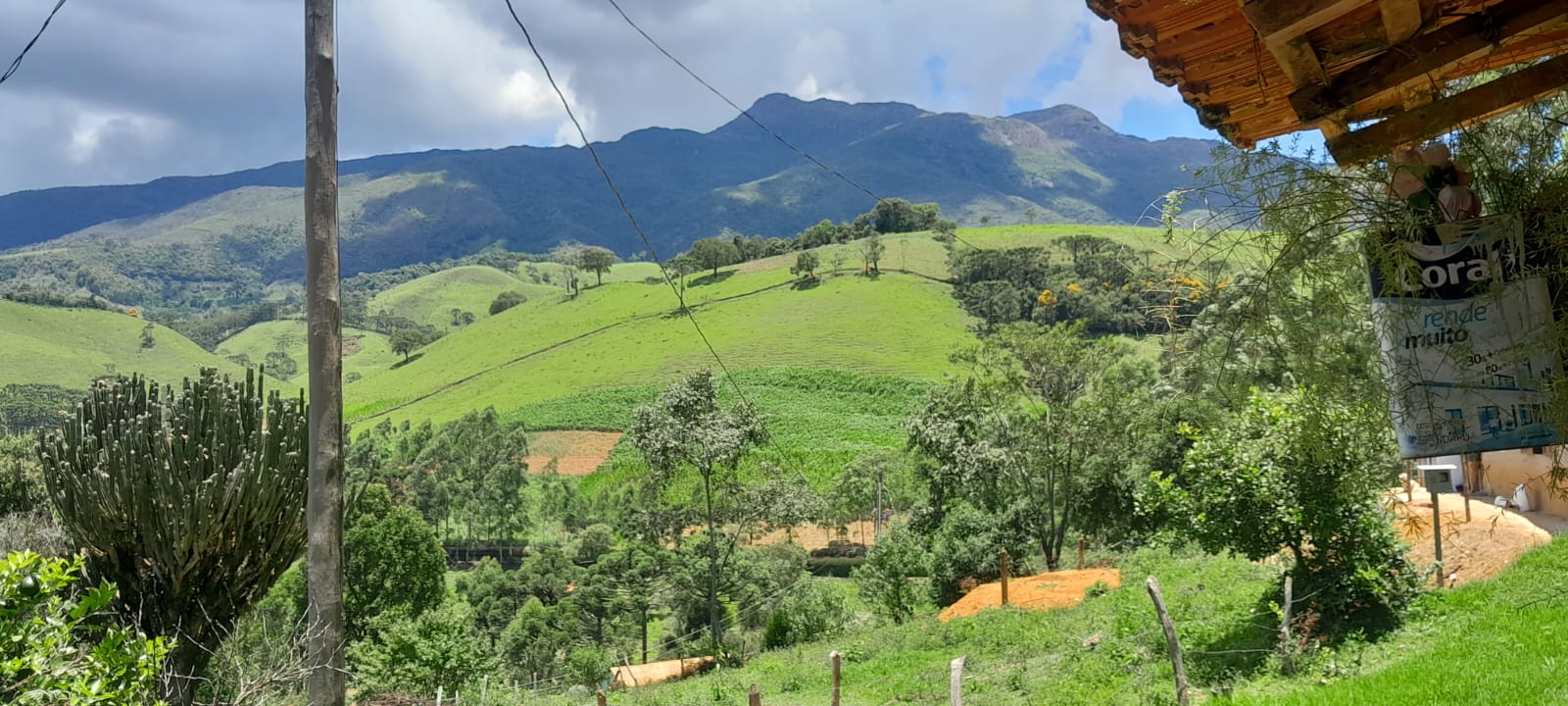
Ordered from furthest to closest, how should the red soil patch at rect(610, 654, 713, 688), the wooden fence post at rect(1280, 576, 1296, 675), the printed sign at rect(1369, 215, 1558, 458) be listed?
the red soil patch at rect(610, 654, 713, 688), the wooden fence post at rect(1280, 576, 1296, 675), the printed sign at rect(1369, 215, 1558, 458)

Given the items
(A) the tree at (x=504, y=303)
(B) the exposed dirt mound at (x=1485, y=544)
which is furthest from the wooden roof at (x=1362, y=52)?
(A) the tree at (x=504, y=303)

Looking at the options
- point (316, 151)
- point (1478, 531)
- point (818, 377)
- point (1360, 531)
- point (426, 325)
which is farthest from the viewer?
point (426, 325)

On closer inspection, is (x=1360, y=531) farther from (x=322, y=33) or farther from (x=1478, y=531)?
(x=322, y=33)

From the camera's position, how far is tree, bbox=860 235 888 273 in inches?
3568

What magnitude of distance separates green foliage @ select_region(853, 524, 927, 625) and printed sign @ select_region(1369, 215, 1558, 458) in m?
20.4

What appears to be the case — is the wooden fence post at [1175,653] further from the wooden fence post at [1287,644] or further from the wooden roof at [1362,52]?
the wooden roof at [1362,52]

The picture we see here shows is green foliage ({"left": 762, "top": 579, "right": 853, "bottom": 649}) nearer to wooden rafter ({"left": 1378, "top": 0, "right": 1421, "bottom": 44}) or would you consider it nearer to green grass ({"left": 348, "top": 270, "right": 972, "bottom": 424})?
wooden rafter ({"left": 1378, "top": 0, "right": 1421, "bottom": 44})

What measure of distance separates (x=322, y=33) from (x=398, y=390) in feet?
301

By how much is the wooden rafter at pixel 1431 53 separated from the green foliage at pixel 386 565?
22628 mm

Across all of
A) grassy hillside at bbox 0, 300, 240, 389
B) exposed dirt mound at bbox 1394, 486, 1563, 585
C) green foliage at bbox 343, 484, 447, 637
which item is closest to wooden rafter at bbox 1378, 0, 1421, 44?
exposed dirt mound at bbox 1394, 486, 1563, 585

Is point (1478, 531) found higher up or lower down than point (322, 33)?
lower down

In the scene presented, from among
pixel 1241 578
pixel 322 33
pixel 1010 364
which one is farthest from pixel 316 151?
pixel 1010 364

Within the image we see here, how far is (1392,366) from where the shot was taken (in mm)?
2453

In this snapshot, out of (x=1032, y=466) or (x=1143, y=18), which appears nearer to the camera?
(x=1143, y=18)
